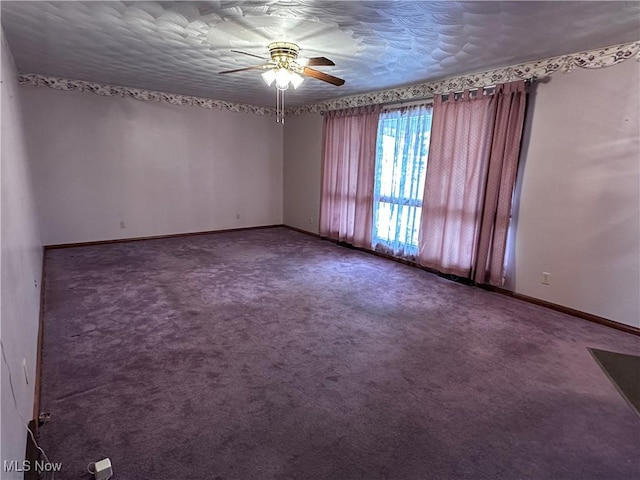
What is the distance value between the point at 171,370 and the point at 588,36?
3.91 m

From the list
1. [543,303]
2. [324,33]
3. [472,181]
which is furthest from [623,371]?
[324,33]

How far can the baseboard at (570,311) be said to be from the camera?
2996mm

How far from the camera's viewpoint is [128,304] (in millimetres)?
3252

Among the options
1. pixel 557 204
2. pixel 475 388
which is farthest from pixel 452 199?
pixel 475 388

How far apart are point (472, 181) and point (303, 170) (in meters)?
3.38

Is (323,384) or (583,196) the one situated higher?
(583,196)

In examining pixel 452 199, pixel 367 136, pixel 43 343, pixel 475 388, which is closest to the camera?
pixel 475 388

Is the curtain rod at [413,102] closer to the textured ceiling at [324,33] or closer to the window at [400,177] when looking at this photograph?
the window at [400,177]

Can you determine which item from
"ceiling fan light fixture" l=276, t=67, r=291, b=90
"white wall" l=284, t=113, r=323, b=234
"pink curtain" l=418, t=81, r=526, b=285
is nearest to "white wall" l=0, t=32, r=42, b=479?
"ceiling fan light fixture" l=276, t=67, r=291, b=90

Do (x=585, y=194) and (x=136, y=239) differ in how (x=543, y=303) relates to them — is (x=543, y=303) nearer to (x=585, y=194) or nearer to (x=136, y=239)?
(x=585, y=194)

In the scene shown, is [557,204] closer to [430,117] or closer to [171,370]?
[430,117]

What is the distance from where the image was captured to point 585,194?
3162 mm

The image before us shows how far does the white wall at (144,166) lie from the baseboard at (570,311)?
463cm

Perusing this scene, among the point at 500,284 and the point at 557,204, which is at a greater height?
the point at 557,204
